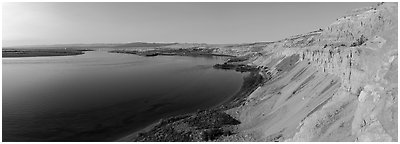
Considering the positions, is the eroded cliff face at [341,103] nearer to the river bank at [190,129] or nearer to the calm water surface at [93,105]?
the river bank at [190,129]

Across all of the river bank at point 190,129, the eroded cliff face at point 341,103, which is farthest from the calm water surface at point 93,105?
the eroded cliff face at point 341,103

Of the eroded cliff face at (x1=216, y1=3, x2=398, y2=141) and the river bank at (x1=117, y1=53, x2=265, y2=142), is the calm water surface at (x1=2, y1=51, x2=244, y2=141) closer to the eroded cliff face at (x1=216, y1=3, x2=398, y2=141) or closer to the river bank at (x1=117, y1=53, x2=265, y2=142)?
the river bank at (x1=117, y1=53, x2=265, y2=142)

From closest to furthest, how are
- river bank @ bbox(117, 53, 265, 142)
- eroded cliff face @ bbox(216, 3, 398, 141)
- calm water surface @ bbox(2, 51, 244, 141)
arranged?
eroded cliff face @ bbox(216, 3, 398, 141) < river bank @ bbox(117, 53, 265, 142) < calm water surface @ bbox(2, 51, 244, 141)

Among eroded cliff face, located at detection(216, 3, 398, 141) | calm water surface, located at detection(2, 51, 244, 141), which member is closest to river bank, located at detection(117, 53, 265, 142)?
eroded cliff face, located at detection(216, 3, 398, 141)

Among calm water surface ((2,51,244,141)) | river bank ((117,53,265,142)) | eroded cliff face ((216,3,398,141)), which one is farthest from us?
calm water surface ((2,51,244,141))

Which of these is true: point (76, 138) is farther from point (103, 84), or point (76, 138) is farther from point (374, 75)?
point (103, 84)

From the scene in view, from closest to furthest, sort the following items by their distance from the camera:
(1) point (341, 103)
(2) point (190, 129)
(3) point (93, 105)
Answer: (1) point (341, 103), (2) point (190, 129), (3) point (93, 105)

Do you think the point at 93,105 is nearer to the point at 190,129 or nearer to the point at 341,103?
the point at 190,129

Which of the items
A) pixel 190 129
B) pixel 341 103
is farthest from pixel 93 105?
pixel 341 103

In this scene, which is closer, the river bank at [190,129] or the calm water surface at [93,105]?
the river bank at [190,129]

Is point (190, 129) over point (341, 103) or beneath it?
beneath

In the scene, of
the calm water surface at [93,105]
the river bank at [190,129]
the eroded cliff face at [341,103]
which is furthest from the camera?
the calm water surface at [93,105]

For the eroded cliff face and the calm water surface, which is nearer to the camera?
the eroded cliff face
